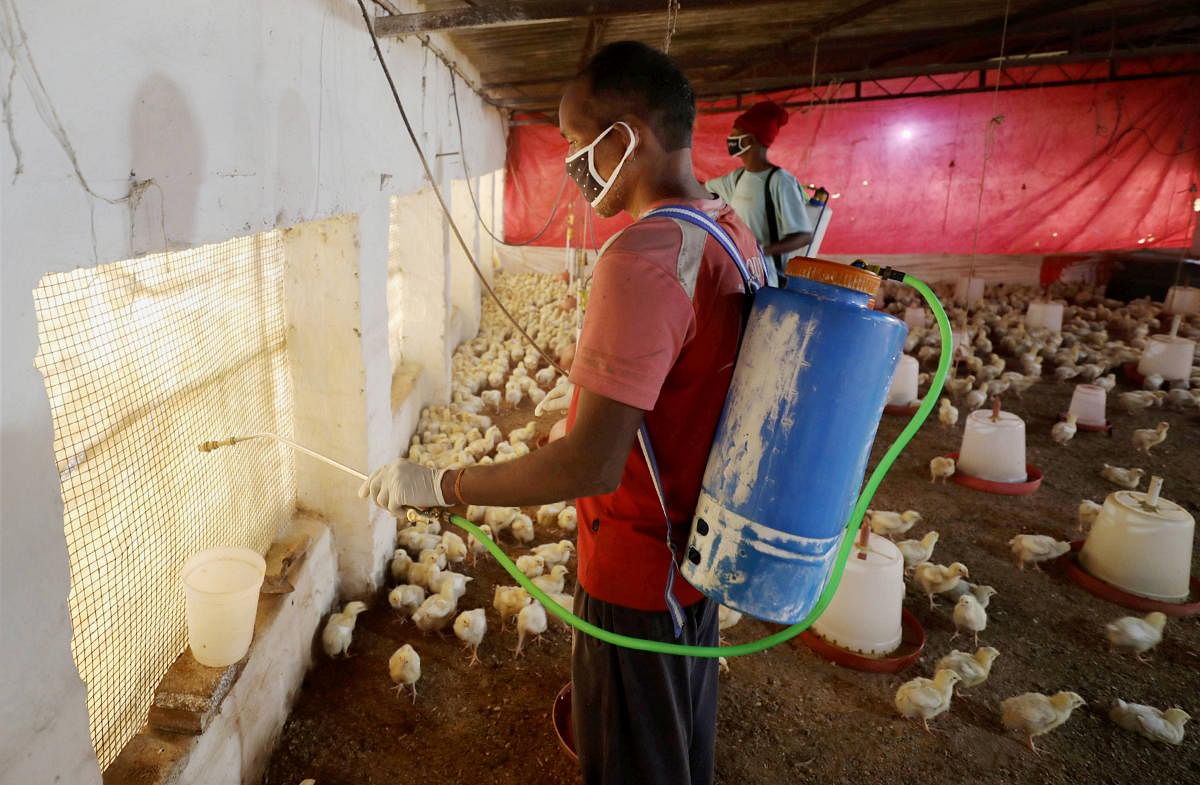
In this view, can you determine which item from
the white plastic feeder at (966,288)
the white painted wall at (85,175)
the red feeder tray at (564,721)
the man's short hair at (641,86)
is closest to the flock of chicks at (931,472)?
the white plastic feeder at (966,288)

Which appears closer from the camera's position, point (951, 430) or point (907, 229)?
point (951, 430)

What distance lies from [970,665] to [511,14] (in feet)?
12.3

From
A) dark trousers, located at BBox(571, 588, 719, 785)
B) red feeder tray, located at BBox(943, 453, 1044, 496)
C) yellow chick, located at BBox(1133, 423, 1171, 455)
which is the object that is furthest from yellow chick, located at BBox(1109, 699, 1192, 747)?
yellow chick, located at BBox(1133, 423, 1171, 455)

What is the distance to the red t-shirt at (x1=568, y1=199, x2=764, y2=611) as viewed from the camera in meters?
1.28

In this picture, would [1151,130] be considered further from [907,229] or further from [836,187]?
[836,187]

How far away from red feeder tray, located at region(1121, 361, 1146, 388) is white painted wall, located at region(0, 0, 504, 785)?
9.58 m

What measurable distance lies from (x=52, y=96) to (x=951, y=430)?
7.40m

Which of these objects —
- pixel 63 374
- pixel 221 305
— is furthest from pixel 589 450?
pixel 221 305

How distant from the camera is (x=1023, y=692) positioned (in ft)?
11.2

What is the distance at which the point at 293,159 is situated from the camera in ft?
7.86

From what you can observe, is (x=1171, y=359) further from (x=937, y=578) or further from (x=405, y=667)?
(x=405, y=667)

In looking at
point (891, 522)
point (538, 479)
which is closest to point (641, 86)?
point (538, 479)

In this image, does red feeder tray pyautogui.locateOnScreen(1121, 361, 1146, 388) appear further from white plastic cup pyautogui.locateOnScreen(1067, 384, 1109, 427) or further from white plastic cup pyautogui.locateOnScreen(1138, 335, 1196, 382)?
white plastic cup pyautogui.locateOnScreen(1067, 384, 1109, 427)

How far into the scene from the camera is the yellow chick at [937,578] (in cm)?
396
